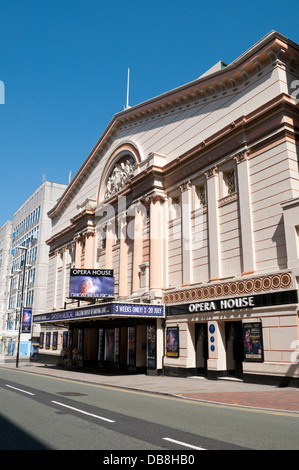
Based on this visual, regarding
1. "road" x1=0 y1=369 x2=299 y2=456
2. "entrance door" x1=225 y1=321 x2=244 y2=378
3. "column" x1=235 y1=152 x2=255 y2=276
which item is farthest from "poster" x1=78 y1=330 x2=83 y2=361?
"road" x1=0 y1=369 x2=299 y2=456

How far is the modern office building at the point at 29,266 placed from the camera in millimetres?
60531

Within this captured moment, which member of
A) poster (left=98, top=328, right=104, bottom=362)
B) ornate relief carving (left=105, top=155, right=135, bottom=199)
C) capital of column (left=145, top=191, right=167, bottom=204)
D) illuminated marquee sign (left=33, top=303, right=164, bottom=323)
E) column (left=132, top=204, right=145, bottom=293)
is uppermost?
ornate relief carving (left=105, top=155, right=135, bottom=199)

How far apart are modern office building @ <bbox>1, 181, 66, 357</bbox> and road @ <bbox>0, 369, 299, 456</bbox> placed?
45.5 metres

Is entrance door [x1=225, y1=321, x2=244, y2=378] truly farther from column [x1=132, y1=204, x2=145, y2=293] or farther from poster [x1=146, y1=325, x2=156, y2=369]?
column [x1=132, y1=204, x2=145, y2=293]

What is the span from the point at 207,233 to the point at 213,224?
0.88 m

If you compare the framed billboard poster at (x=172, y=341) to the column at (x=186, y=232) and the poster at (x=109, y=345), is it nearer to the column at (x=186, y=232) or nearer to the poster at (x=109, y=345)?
the column at (x=186, y=232)

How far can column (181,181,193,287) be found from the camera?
2437 centimetres

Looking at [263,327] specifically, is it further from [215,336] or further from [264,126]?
[264,126]

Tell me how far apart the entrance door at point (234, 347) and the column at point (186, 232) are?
405 cm

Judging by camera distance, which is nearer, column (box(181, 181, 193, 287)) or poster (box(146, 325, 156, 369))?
column (box(181, 181, 193, 287))

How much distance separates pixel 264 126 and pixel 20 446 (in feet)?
61.4

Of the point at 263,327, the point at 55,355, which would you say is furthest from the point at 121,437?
the point at 55,355

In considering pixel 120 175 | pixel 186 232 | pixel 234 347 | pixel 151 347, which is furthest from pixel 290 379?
pixel 120 175

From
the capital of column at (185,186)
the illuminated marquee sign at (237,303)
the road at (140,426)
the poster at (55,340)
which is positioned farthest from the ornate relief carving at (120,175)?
the road at (140,426)
